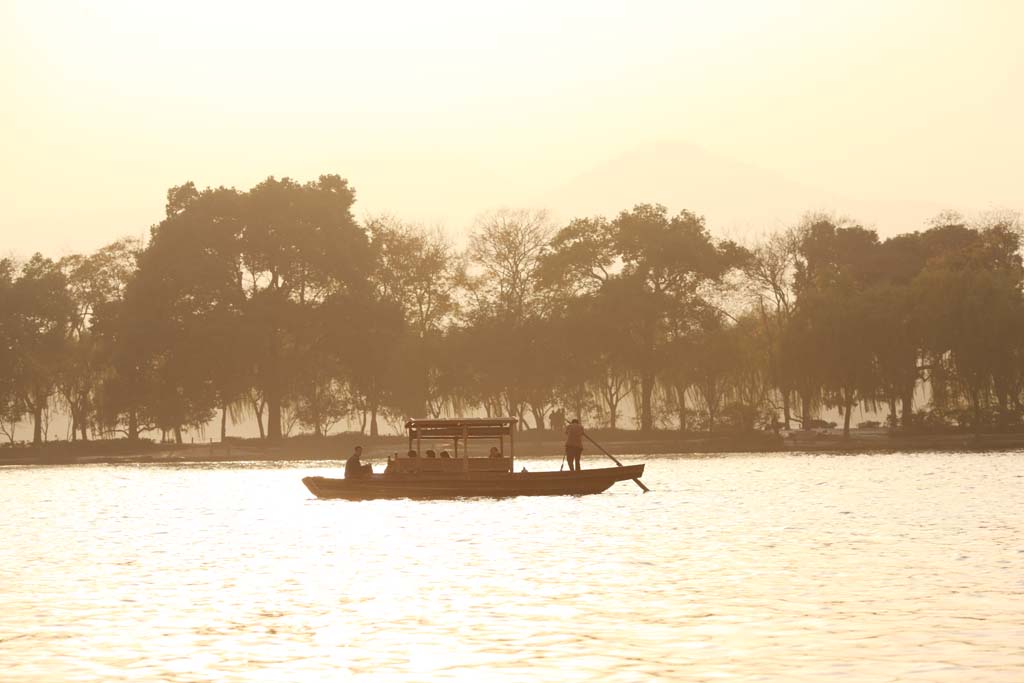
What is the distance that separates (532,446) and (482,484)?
5280 centimetres

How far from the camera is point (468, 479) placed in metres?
47.0

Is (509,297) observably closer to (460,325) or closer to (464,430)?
(460,325)

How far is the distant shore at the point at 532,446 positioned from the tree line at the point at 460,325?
1.43 m

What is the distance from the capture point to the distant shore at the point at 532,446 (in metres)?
94.0

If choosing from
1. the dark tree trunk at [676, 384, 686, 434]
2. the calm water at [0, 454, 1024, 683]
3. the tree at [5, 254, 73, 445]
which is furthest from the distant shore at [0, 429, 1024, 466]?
the calm water at [0, 454, 1024, 683]

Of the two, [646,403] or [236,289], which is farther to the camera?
[646,403]

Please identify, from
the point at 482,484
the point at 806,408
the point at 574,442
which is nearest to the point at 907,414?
the point at 806,408

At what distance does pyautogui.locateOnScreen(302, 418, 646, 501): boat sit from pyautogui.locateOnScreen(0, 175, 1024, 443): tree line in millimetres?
43557

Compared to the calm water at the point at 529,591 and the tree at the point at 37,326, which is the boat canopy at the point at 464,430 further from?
the tree at the point at 37,326

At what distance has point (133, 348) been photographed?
9469cm

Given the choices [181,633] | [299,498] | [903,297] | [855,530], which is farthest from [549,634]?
[903,297]

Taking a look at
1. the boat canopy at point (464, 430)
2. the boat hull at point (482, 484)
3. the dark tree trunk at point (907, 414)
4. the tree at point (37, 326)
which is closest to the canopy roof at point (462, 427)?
the boat canopy at point (464, 430)

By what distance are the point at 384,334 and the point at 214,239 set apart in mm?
12914

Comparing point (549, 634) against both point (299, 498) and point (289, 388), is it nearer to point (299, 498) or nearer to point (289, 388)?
point (299, 498)
